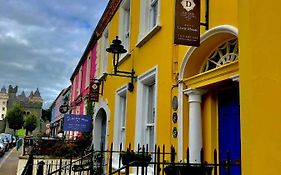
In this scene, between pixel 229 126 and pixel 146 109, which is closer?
pixel 229 126

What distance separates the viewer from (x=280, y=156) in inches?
78.9

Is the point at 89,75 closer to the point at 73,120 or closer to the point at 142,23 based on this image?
the point at 73,120

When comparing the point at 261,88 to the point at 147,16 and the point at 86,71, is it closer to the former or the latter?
the point at 147,16

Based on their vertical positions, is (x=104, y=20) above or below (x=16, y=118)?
above

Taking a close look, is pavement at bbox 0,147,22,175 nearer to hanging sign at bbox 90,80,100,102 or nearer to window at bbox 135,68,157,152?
hanging sign at bbox 90,80,100,102

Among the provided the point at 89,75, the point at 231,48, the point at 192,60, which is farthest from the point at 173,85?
the point at 89,75

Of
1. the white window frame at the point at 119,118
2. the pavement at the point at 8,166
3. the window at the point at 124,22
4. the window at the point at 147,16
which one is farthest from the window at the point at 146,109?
the pavement at the point at 8,166

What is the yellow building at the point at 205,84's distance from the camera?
212cm

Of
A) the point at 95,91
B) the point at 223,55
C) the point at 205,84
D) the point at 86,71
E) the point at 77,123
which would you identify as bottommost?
the point at 77,123

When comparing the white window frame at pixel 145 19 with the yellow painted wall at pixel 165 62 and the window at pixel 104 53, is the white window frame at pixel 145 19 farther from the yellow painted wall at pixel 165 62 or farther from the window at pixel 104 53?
the window at pixel 104 53

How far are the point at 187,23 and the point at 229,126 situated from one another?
1.66 m

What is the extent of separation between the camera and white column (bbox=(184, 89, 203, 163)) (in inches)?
195

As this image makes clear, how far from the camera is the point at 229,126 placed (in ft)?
15.6

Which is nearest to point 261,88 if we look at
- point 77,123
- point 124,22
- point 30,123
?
point 124,22
